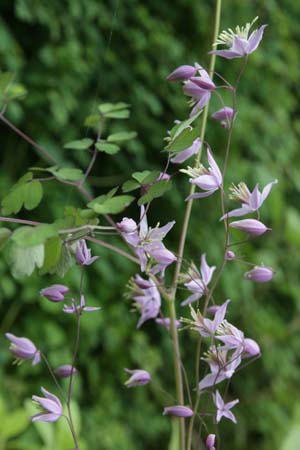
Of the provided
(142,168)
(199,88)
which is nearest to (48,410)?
(199,88)

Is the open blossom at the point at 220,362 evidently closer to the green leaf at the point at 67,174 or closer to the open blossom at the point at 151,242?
the open blossom at the point at 151,242

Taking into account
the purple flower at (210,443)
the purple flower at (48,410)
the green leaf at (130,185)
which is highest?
the green leaf at (130,185)

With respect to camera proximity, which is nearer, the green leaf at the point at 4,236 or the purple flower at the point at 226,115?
the green leaf at the point at 4,236

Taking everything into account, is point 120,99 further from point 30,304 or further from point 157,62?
point 30,304

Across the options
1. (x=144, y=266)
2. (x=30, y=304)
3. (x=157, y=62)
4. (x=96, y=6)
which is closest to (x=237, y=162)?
(x=157, y=62)

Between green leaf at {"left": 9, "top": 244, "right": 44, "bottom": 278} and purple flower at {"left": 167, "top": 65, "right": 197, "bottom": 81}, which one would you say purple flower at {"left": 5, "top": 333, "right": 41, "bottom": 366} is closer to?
green leaf at {"left": 9, "top": 244, "right": 44, "bottom": 278}

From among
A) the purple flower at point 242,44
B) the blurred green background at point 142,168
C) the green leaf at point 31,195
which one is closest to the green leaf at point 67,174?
the green leaf at point 31,195
